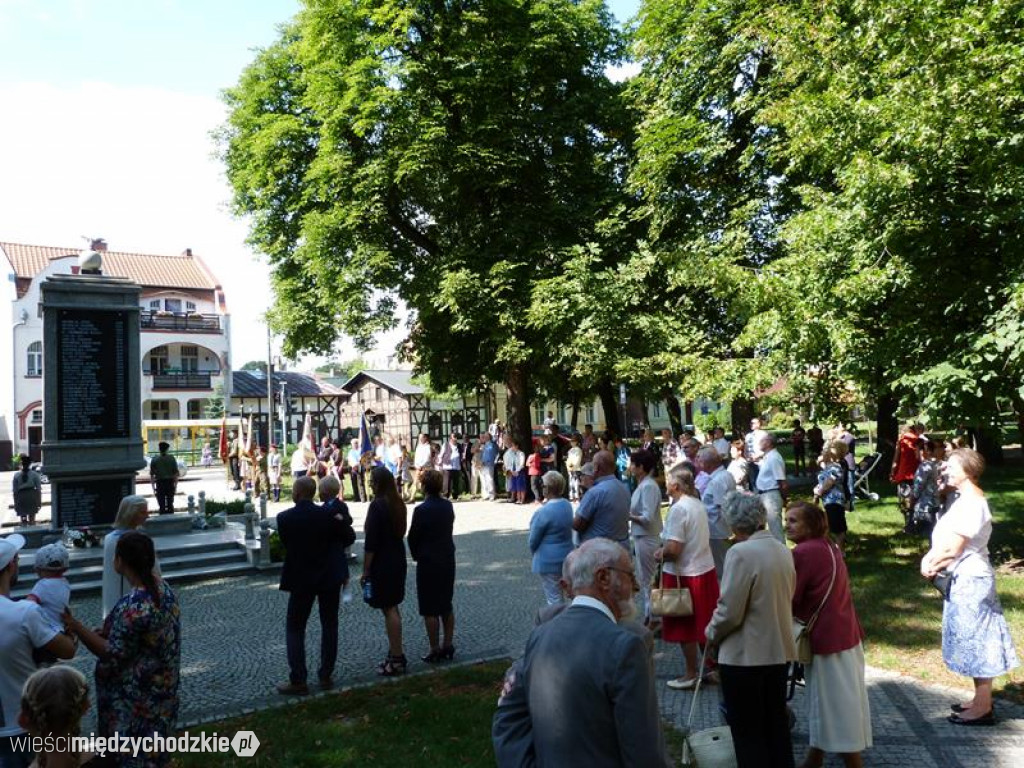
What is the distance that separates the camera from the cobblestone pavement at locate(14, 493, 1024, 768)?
5.25 metres

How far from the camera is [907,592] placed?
30.0 feet

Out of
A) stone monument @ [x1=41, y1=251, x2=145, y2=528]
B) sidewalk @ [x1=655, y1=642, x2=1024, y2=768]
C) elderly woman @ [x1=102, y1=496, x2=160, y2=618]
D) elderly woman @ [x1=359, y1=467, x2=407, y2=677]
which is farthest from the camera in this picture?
stone monument @ [x1=41, y1=251, x2=145, y2=528]

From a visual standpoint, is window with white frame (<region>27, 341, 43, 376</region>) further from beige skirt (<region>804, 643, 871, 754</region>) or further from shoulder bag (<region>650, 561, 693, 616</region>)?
beige skirt (<region>804, 643, 871, 754</region>)

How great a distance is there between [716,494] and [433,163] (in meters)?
13.3

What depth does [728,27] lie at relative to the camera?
1741 centimetres

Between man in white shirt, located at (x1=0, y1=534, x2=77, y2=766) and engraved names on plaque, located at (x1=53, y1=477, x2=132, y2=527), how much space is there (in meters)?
9.48

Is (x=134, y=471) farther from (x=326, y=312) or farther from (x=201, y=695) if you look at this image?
(x=326, y=312)

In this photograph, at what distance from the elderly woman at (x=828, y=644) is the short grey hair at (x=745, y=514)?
25cm

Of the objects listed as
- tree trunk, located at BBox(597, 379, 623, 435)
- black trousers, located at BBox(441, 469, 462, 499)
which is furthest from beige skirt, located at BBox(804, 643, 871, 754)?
tree trunk, located at BBox(597, 379, 623, 435)

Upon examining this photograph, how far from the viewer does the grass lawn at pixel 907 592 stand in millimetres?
6871

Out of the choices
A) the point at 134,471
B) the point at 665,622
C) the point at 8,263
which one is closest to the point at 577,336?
the point at 134,471

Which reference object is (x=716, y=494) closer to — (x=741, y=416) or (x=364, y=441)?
(x=741, y=416)

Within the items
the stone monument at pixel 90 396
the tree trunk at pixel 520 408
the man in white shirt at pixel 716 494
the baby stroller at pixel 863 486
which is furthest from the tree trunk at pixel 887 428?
the stone monument at pixel 90 396

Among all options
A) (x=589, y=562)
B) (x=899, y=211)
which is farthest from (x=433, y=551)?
(x=899, y=211)
